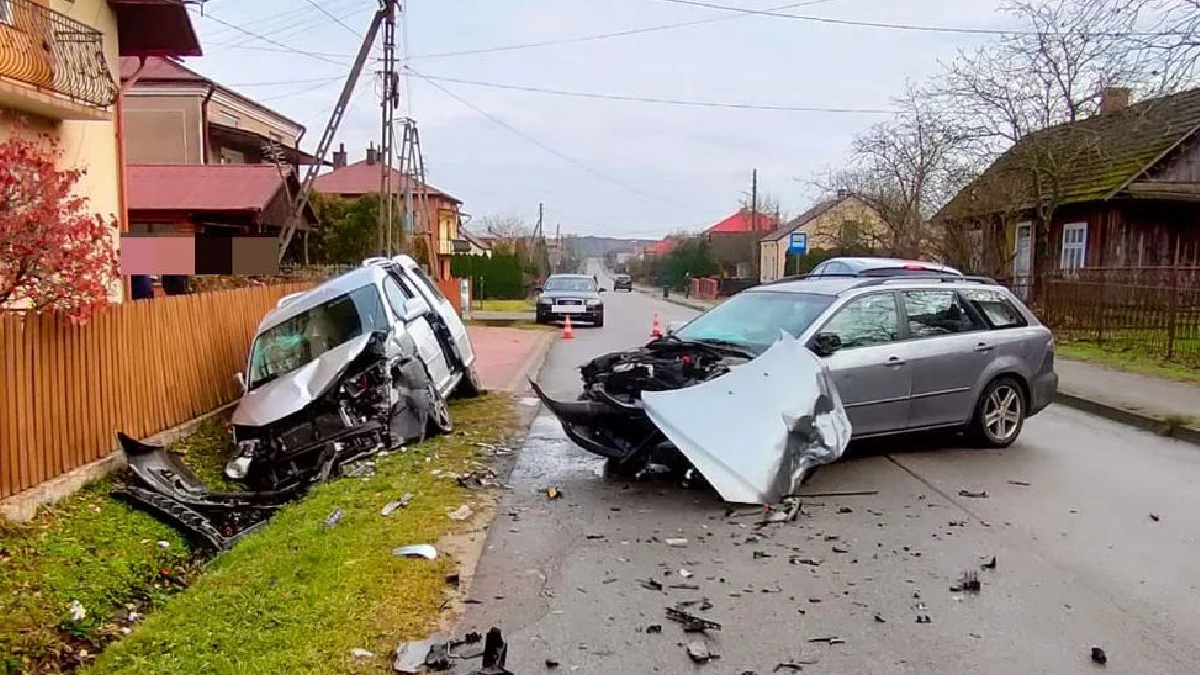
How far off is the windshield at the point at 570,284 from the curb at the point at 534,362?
4166 millimetres

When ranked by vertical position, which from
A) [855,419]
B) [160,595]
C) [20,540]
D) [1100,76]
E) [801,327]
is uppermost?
[1100,76]

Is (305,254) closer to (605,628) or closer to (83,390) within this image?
(83,390)

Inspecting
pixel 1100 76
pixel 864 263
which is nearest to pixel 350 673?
pixel 864 263

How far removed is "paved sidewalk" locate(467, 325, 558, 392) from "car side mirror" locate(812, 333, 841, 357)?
5.97 m

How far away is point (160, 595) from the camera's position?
19.7 feet

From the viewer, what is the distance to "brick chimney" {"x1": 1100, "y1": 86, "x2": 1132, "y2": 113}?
20.0m

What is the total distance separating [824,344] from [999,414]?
2.28 metres

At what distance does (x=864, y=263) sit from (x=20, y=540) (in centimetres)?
1231

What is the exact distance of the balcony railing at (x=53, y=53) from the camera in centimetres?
1057

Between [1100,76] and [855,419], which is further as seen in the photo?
[1100,76]

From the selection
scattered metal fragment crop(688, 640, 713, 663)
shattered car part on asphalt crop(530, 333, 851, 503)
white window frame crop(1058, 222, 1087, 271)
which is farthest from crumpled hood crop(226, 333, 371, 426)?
white window frame crop(1058, 222, 1087, 271)

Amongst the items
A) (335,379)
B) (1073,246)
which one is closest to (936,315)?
(335,379)

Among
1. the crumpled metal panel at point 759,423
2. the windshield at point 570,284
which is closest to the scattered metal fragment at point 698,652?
the crumpled metal panel at point 759,423

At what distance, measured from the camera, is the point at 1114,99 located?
2147 centimetres
